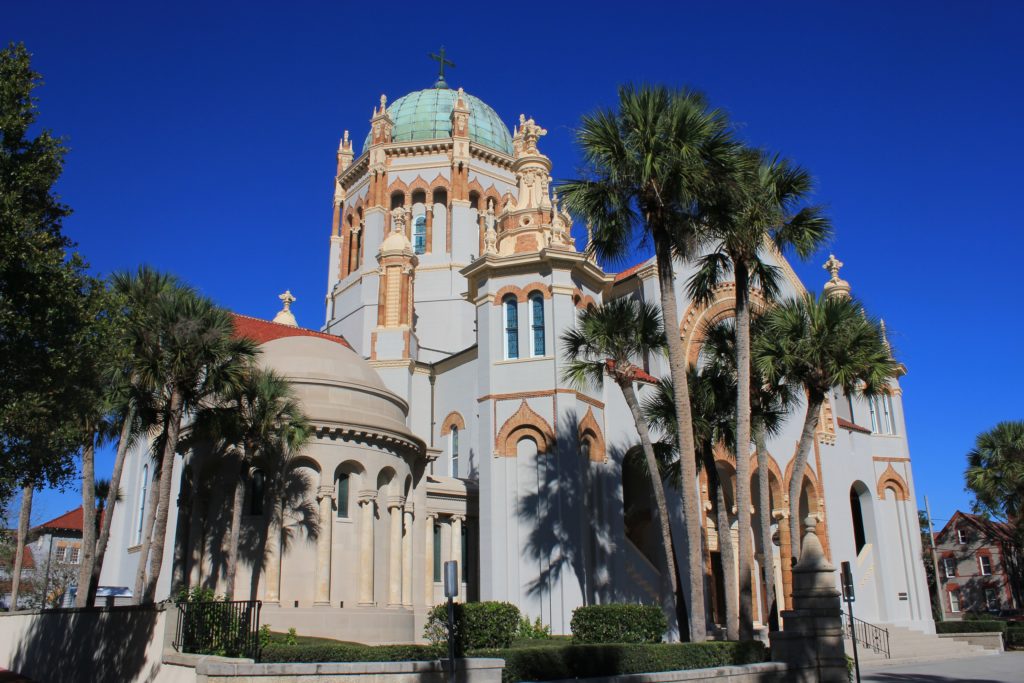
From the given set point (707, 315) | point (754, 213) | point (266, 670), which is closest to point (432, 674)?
point (266, 670)

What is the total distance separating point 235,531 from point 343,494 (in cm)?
381

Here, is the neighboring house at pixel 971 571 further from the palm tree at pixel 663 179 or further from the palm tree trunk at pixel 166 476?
the palm tree trunk at pixel 166 476

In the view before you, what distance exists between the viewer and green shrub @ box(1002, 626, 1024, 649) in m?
38.2

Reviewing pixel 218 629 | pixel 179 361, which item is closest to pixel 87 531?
pixel 179 361

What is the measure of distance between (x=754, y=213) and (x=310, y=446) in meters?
14.4

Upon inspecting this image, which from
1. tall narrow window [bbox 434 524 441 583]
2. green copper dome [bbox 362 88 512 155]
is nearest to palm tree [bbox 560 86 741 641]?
tall narrow window [bbox 434 524 441 583]

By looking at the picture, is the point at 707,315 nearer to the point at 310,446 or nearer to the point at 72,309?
the point at 310,446

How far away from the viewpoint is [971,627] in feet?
134

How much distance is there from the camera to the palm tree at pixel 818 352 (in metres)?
23.2

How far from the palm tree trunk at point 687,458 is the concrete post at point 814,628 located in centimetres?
194

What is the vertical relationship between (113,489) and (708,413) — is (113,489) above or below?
below

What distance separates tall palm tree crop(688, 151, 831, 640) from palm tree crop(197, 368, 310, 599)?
38.4 ft

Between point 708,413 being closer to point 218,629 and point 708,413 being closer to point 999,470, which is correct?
point 218,629

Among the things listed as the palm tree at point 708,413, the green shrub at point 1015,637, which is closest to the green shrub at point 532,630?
the palm tree at point 708,413
